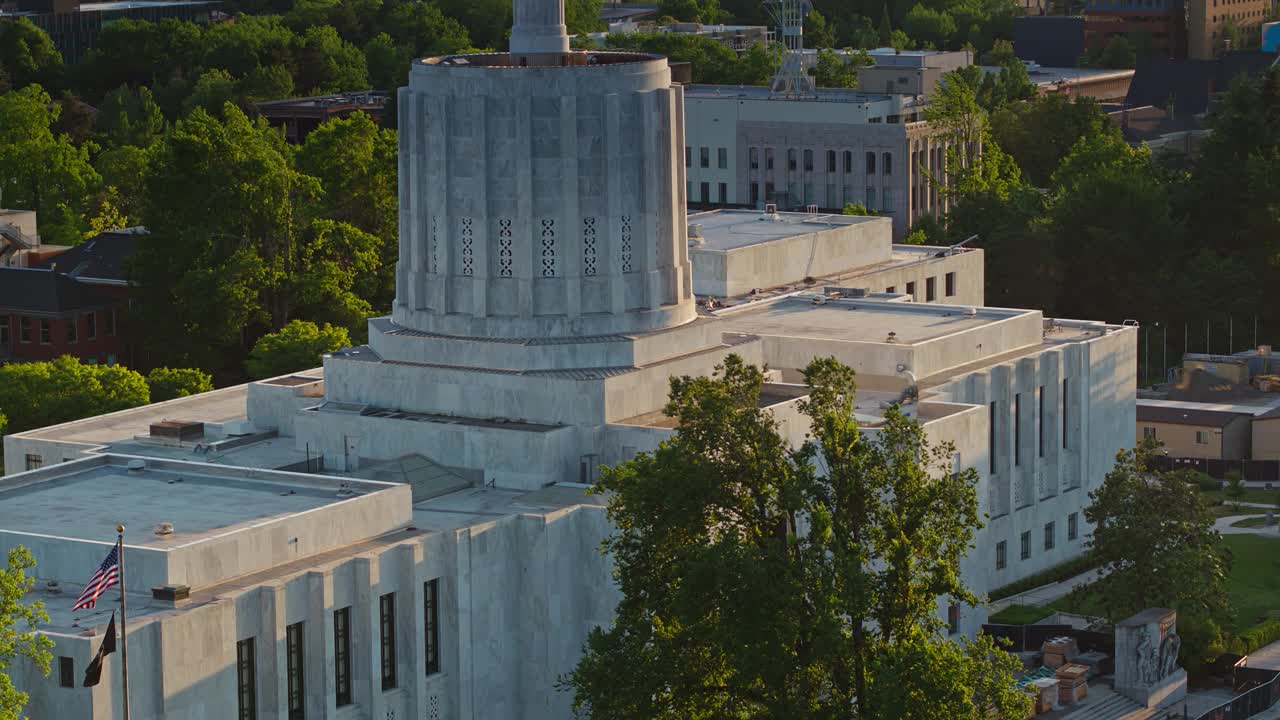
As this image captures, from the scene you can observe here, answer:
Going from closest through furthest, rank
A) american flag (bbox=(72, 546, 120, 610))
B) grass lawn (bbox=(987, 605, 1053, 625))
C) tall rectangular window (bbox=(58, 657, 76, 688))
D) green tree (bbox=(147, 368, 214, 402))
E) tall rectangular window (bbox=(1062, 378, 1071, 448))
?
1. american flag (bbox=(72, 546, 120, 610))
2. tall rectangular window (bbox=(58, 657, 76, 688))
3. grass lawn (bbox=(987, 605, 1053, 625))
4. tall rectangular window (bbox=(1062, 378, 1071, 448))
5. green tree (bbox=(147, 368, 214, 402))

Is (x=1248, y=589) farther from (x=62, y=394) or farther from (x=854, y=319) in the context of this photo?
(x=62, y=394)

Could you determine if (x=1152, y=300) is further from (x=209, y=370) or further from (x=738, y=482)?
(x=738, y=482)

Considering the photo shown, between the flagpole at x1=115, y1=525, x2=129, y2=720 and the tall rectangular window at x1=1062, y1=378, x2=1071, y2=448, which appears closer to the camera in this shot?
the flagpole at x1=115, y1=525, x2=129, y2=720

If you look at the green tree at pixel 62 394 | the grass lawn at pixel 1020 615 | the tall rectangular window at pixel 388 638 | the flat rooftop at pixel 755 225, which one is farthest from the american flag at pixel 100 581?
the flat rooftop at pixel 755 225

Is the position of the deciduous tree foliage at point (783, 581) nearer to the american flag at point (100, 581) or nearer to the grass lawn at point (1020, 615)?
the american flag at point (100, 581)

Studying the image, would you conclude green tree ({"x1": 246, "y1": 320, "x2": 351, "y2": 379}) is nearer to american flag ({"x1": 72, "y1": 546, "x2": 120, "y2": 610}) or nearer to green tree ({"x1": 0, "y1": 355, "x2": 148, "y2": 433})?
green tree ({"x1": 0, "y1": 355, "x2": 148, "y2": 433})

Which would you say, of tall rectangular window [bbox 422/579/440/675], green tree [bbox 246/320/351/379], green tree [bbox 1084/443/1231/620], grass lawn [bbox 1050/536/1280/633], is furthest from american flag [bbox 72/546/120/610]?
green tree [bbox 246/320/351/379]

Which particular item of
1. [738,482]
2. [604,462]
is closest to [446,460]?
[604,462]
